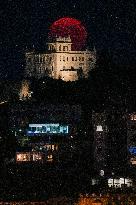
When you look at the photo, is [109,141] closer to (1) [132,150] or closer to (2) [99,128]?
(2) [99,128]

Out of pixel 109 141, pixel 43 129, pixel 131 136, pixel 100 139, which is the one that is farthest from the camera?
pixel 43 129

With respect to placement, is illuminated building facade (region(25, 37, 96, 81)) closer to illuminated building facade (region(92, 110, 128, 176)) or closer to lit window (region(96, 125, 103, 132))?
illuminated building facade (region(92, 110, 128, 176))

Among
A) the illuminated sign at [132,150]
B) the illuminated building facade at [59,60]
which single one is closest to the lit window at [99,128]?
the illuminated sign at [132,150]

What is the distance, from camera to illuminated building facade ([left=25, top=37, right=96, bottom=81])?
200 feet

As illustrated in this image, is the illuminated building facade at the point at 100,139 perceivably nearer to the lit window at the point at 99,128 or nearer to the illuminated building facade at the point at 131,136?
the lit window at the point at 99,128

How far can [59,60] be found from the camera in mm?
62094

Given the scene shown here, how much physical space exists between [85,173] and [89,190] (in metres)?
3.50

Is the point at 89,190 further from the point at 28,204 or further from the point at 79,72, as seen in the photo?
the point at 79,72

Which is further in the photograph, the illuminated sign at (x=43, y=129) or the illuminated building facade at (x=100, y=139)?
the illuminated sign at (x=43, y=129)

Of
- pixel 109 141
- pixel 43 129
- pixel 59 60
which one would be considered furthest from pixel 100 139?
pixel 59 60

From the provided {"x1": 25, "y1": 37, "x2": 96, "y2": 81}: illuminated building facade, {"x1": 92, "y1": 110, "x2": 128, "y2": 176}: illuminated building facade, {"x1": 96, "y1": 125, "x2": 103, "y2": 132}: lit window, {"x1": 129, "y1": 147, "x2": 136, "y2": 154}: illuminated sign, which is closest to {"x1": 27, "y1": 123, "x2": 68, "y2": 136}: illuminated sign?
{"x1": 92, "y1": 110, "x2": 128, "y2": 176}: illuminated building facade

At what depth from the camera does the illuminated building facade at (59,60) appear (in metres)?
61.1

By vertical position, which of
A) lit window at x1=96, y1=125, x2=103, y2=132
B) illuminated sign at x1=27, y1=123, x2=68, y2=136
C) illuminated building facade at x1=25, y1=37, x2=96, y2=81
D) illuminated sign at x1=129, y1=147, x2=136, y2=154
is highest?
illuminated building facade at x1=25, y1=37, x2=96, y2=81

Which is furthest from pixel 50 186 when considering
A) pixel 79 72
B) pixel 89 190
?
pixel 79 72
